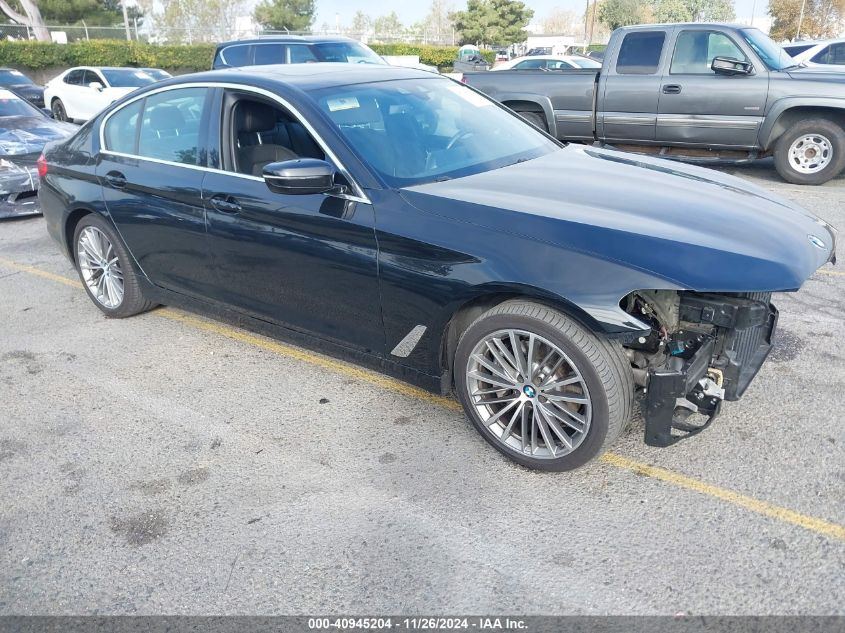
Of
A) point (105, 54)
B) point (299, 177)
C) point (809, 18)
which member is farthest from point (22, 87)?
point (809, 18)

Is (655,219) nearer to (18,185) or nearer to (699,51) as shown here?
(699,51)

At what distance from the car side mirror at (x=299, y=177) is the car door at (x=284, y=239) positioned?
0.14 meters

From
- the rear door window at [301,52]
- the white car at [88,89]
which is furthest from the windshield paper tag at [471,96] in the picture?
the white car at [88,89]

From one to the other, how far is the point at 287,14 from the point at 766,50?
49505 millimetres

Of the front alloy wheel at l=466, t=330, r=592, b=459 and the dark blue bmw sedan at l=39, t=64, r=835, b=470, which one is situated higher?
the dark blue bmw sedan at l=39, t=64, r=835, b=470

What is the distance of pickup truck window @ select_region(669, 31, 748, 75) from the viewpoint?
885 centimetres

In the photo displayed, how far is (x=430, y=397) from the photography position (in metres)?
3.88

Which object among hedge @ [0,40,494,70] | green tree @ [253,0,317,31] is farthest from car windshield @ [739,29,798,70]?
green tree @ [253,0,317,31]

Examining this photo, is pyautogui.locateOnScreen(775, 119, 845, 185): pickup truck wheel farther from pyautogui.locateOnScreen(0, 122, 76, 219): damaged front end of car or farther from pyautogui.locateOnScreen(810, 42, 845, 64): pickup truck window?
pyautogui.locateOnScreen(0, 122, 76, 219): damaged front end of car

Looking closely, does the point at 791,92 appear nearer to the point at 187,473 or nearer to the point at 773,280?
the point at 773,280

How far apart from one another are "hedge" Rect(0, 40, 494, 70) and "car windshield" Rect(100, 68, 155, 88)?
44.5 feet

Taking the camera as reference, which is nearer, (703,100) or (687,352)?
(687,352)

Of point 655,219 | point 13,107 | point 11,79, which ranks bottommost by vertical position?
point 11,79

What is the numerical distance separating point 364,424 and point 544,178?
1.54 metres
